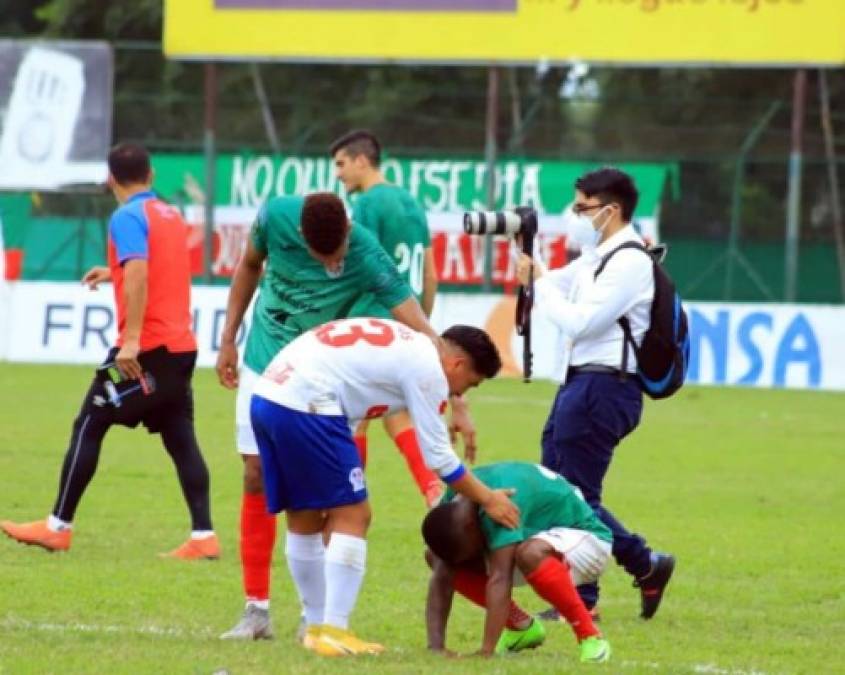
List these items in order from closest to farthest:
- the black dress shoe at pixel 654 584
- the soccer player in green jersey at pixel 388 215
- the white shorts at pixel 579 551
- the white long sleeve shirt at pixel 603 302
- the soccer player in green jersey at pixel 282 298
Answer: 1. the white shorts at pixel 579 551
2. the soccer player in green jersey at pixel 282 298
3. the white long sleeve shirt at pixel 603 302
4. the black dress shoe at pixel 654 584
5. the soccer player in green jersey at pixel 388 215

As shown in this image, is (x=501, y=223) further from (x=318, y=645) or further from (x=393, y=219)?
(x=393, y=219)

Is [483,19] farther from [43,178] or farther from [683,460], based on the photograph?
[683,460]

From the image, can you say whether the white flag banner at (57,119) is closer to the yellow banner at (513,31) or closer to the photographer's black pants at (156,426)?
the yellow banner at (513,31)

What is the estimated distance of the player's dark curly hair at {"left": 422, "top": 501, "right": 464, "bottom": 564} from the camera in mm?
8310

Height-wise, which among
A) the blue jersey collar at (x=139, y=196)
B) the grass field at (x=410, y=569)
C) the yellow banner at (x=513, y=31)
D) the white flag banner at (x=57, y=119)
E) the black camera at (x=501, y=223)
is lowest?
the grass field at (x=410, y=569)

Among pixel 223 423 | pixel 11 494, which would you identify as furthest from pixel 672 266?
pixel 11 494

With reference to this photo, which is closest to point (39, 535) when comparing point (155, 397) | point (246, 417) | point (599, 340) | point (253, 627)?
point (155, 397)

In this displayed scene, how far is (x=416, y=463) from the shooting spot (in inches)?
431

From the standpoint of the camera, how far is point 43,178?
32.8 metres


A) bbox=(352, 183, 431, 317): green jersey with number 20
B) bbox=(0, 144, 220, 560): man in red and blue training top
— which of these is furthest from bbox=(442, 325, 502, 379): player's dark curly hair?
bbox=(0, 144, 220, 560): man in red and blue training top

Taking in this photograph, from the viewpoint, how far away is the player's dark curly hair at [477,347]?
27.1ft

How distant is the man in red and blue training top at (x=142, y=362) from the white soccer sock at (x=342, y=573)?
9.99ft

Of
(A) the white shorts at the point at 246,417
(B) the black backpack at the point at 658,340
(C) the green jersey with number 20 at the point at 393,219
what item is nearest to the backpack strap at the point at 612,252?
(B) the black backpack at the point at 658,340

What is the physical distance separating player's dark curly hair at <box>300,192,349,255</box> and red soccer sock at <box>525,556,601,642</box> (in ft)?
4.79
